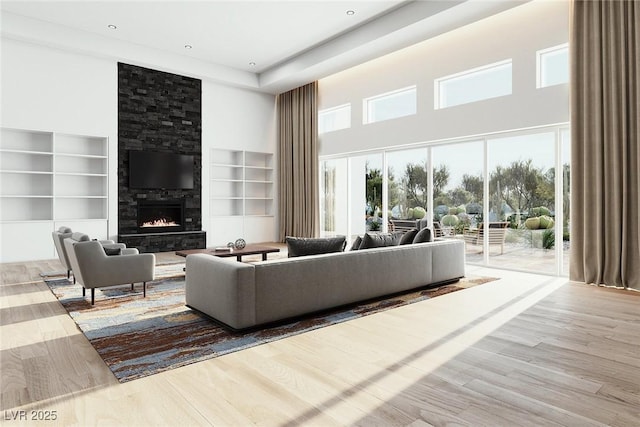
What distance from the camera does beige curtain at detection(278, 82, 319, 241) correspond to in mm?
9336

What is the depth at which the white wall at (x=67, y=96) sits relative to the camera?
680cm

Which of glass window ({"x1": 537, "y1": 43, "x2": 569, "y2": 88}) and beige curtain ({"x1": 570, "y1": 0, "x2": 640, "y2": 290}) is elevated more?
glass window ({"x1": 537, "y1": 43, "x2": 569, "y2": 88})

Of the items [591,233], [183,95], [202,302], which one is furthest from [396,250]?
[183,95]

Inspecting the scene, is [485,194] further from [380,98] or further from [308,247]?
[308,247]

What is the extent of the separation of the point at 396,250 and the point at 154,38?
6003mm

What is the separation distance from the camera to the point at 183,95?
8.70m

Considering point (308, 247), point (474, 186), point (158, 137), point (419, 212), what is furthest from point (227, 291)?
point (158, 137)

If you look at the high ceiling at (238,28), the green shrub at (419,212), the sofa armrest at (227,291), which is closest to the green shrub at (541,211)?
the green shrub at (419,212)

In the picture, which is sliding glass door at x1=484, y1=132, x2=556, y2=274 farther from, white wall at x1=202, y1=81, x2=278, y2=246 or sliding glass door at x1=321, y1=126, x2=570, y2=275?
white wall at x1=202, y1=81, x2=278, y2=246


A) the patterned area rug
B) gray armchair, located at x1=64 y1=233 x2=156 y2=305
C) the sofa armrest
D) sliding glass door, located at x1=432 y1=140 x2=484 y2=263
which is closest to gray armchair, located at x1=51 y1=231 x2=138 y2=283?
gray armchair, located at x1=64 y1=233 x2=156 y2=305

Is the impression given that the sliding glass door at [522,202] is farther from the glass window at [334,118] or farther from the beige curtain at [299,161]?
the beige curtain at [299,161]

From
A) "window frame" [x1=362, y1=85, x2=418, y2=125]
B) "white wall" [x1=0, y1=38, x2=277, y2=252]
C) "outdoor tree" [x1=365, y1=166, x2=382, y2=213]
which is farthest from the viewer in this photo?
"outdoor tree" [x1=365, y1=166, x2=382, y2=213]

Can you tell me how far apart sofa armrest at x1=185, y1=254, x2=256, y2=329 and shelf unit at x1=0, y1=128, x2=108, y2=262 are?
5053 millimetres

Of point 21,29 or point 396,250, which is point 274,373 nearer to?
point 396,250
